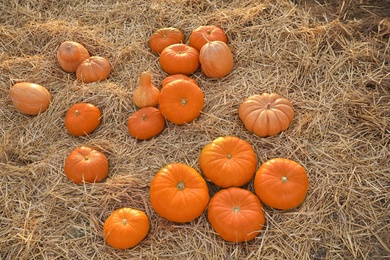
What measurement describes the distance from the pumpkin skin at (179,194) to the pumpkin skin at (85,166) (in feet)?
1.96

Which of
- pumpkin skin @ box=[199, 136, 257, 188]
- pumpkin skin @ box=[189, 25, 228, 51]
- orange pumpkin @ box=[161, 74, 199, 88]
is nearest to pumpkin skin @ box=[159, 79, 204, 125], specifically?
orange pumpkin @ box=[161, 74, 199, 88]

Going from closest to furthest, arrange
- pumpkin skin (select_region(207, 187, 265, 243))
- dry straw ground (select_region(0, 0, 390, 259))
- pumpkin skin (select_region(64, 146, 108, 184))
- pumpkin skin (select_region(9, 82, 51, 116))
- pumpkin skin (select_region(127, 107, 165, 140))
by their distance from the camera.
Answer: pumpkin skin (select_region(207, 187, 265, 243)) → dry straw ground (select_region(0, 0, 390, 259)) → pumpkin skin (select_region(64, 146, 108, 184)) → pumpkin skin (select_region(127, 107, 165, 140)) → pumpkin skin (select_region(9, 82, 51, 116))

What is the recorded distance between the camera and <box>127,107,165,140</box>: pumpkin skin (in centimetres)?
342

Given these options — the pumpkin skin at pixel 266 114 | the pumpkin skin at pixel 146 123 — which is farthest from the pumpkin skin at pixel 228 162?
the pumpkin skin at pixel 146 123

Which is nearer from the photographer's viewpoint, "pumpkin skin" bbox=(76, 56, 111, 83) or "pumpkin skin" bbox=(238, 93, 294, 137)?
"pumpkin skin" bbox=(238, 93, 294, 137)

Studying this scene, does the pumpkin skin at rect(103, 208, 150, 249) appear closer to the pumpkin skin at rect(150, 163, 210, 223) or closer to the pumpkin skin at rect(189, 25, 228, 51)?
the pumpkin skin at rect(150, 163, 210, 223)

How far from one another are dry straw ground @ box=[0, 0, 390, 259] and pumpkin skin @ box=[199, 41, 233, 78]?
0.42 ft

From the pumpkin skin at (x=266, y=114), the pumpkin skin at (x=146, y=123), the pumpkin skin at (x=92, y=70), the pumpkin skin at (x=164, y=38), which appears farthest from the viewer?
the pumpkin skin at (x=164, y=38)

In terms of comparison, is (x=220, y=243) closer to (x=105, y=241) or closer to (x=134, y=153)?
(x=105, y=241)

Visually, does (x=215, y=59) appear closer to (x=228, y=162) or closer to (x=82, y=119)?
(x=228, y=162)

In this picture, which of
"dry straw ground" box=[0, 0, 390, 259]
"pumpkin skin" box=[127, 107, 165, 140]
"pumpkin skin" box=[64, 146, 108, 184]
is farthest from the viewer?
"pumpkin skin" box=[127, 107, 165, 140]

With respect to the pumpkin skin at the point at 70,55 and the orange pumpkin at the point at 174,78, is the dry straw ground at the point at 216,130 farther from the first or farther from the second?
the orange pumpkin at the point at 174,78

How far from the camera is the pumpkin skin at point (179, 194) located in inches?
107

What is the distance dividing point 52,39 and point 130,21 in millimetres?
1007
